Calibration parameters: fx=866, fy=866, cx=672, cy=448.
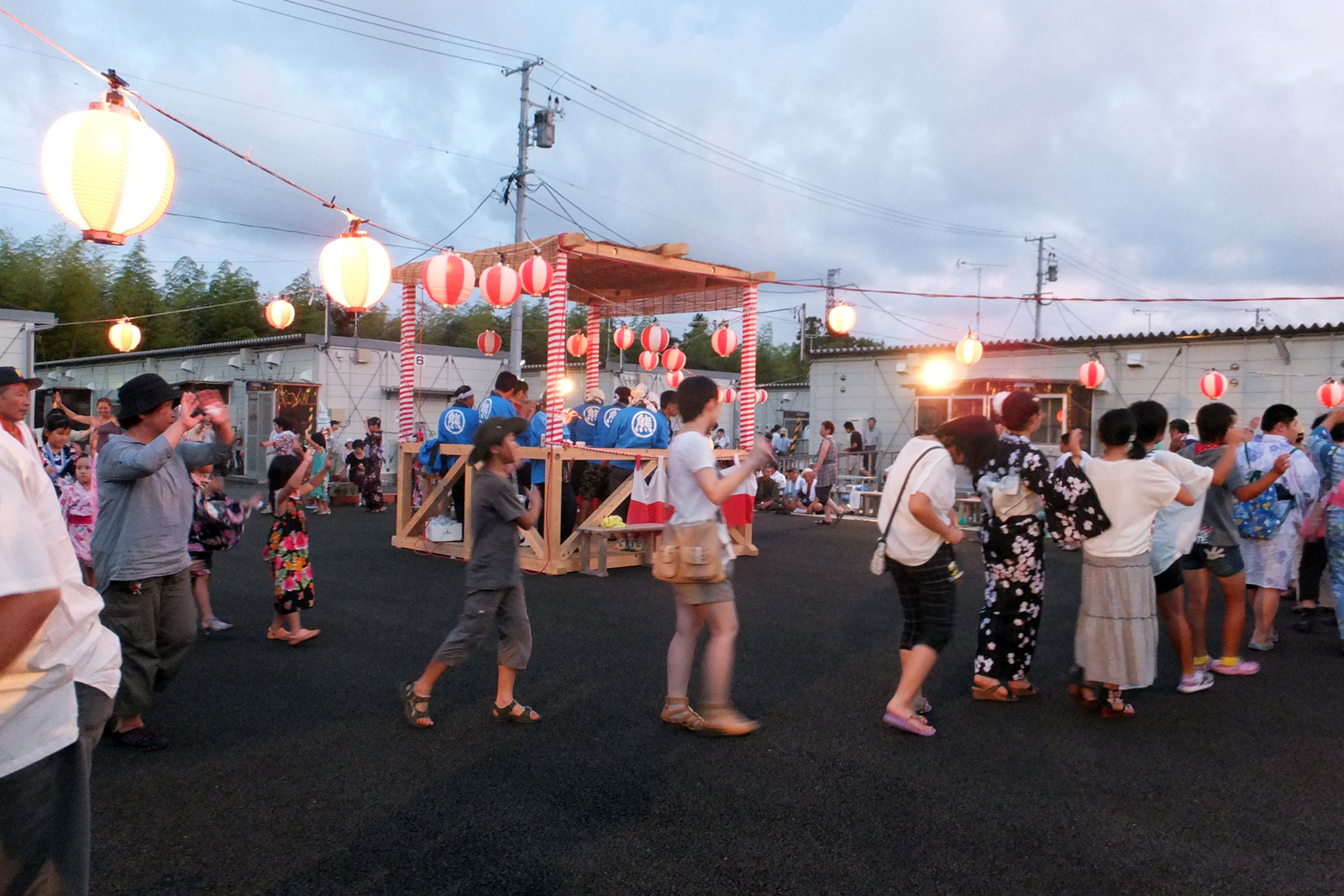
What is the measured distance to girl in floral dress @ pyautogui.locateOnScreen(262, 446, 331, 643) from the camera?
5566 mm

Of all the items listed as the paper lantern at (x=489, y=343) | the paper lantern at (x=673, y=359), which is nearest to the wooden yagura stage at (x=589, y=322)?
the paper lantern at (x=489, y=343)

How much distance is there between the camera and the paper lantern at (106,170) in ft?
14.5

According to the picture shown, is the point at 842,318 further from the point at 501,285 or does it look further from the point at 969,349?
the point at 501,285

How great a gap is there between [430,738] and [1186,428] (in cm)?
747

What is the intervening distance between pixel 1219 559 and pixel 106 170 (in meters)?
6.60

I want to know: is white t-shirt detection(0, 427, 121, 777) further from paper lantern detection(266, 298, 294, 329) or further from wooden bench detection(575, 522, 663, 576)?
paper lantern detection(266, 298, 294, 329)

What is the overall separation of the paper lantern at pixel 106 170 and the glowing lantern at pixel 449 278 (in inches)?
144

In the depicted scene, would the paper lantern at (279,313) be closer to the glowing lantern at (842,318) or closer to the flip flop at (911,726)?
the glowing lantern at (842,318)

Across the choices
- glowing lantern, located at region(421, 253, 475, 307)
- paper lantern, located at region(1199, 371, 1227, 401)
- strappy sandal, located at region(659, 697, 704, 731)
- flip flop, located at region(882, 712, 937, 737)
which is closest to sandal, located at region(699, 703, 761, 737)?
strappy sandal, located at region(659, 697, 704, 731)

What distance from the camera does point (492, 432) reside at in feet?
13.7

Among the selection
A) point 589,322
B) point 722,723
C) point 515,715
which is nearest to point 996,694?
point 722,723

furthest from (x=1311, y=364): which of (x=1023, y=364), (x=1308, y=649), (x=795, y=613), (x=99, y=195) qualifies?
(x=99, y=195)

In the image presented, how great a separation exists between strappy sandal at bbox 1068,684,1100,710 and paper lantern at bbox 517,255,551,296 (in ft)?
19.1

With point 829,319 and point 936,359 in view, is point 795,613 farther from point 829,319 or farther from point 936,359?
point 936,359
